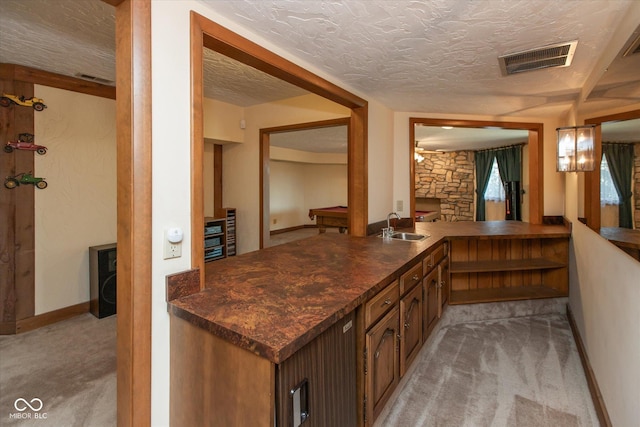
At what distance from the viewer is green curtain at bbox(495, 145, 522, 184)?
606 cm

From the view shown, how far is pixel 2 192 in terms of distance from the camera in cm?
255

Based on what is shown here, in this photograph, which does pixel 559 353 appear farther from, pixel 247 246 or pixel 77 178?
pixel 77 178

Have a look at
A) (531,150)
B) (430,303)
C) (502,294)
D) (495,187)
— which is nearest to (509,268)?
(502,294)

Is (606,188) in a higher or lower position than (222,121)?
lower

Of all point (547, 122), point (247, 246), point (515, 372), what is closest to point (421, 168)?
point (547, 122)

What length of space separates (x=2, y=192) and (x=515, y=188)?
24.6ft

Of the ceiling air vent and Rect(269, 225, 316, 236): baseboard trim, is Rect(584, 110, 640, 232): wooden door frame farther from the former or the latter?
Rect(269, 225, 316, 236): baseboard trim

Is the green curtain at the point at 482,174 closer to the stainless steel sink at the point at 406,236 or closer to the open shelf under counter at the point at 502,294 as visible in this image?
the open shelf under counter at the point at 502,294

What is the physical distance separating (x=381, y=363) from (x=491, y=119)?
3114mm

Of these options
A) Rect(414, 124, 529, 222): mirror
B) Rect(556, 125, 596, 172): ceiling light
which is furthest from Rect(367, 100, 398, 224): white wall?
Rect(414, 124, 529, 222): mirror

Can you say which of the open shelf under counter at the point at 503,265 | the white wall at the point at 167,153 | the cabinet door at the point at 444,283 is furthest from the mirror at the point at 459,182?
the white wall at the point at 167,153

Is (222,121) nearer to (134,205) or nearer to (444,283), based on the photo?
(134,205)

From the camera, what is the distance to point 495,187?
264 inches

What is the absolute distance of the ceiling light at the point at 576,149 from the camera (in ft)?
6.66
